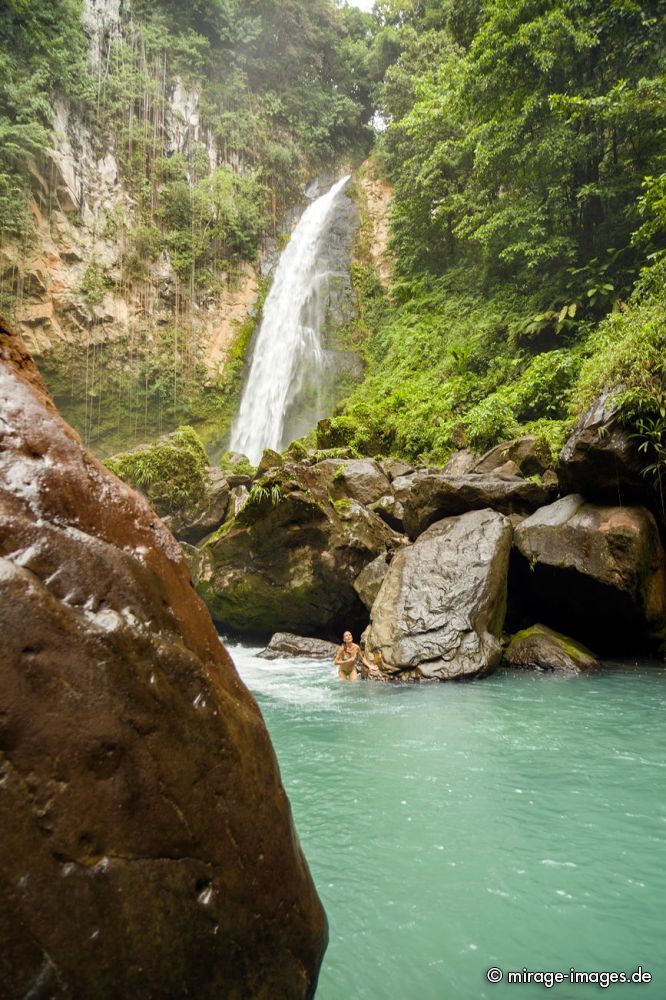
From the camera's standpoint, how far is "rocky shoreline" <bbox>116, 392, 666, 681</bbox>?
291 inches

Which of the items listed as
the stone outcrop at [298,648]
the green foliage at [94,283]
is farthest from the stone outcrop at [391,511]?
the green foliage at [94,283]

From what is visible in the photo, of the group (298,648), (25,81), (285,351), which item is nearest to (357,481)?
(298,648)

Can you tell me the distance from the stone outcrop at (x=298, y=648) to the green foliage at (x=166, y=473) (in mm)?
5933

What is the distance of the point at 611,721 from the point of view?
5.32 meters

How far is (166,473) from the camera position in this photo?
14.7 metres

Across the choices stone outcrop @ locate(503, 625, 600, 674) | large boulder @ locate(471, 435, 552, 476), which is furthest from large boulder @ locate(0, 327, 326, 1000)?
large boulder @ locate(471, 435, 552, 476)

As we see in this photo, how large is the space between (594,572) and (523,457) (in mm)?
3830

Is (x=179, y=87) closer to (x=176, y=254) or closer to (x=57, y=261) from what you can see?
(x=176, y=254)

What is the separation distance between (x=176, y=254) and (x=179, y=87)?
354 inches

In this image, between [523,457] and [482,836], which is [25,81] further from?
[482,836]

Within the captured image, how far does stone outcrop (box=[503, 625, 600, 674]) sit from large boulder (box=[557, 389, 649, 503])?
82.9 inches

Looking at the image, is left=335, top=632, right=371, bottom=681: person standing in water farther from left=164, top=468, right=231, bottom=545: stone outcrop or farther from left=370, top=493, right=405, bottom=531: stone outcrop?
left=164, top=468, right=231, bottom=545: stone outcrop

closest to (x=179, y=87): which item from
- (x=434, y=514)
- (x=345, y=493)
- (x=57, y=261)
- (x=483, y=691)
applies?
(x=57, y=261)

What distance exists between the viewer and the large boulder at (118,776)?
4.18 ft
